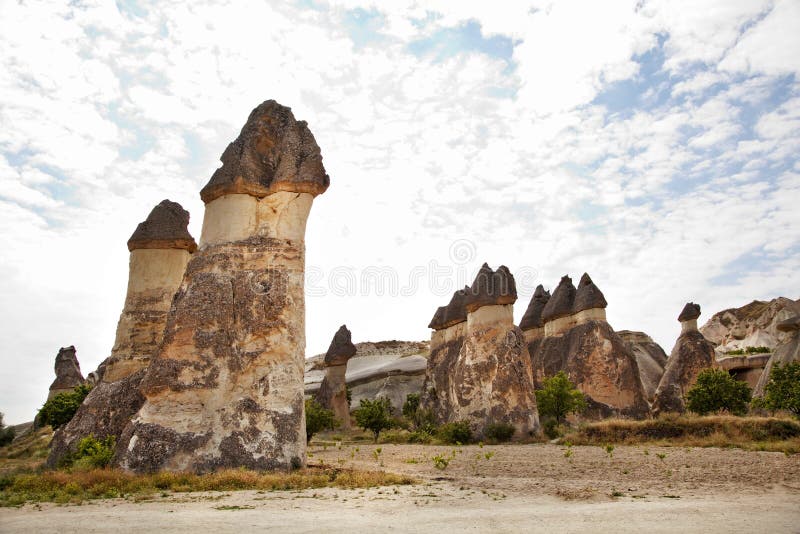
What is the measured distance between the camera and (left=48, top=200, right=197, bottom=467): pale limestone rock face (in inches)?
562

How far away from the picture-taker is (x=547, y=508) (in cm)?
Result: 751

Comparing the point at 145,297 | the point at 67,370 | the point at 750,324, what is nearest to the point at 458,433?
the point at 145,297

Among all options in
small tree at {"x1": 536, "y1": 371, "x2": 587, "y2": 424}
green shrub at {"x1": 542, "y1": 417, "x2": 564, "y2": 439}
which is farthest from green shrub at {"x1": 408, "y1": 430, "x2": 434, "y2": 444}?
small tree at {"x1": 536, "y1": 371, "x2": 587, "y2": 424}

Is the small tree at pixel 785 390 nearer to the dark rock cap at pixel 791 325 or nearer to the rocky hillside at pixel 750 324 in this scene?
the dark rock cap at pixel 791 325

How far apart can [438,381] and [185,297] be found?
18.1m

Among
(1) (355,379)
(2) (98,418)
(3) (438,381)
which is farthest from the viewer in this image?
(1) (355,379)

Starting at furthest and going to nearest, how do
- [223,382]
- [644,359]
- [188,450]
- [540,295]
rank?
[644,359]
[540,295]
[223,382]
[188,450]

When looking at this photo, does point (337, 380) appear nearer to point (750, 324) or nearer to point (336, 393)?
point (336, 393)

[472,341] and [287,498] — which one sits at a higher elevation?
[472,341]

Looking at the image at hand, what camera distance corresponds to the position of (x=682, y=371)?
94.2ft

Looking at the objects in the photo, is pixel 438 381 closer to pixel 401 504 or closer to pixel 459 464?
pixel 459 464

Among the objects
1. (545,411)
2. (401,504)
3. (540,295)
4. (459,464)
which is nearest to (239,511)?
(401,504)

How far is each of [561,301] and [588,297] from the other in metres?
2.10

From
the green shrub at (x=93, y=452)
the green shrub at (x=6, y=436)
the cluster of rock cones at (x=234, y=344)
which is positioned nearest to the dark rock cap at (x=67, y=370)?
the green shrub at (x=6, y=436)
